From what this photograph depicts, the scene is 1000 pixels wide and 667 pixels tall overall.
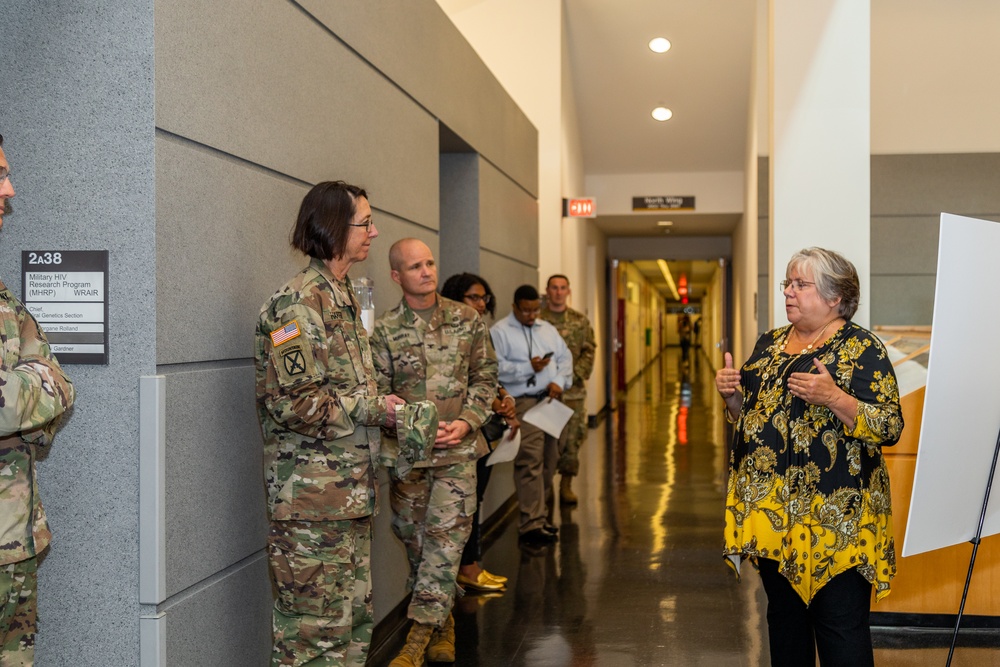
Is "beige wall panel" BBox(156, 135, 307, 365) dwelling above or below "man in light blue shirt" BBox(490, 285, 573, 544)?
above

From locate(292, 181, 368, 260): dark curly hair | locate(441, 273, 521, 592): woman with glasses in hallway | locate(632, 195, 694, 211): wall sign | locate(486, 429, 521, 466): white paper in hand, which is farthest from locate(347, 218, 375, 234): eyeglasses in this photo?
locate(632, 195, 694, 211): wall sign

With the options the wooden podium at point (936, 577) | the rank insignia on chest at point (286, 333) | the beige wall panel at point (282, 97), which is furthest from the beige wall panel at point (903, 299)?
the rank insignia on chest at point (286, 333)

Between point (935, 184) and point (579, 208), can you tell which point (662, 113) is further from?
point (935, 184)

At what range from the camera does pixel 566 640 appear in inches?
155

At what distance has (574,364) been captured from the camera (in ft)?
23.1

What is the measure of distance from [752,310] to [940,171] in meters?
2.30

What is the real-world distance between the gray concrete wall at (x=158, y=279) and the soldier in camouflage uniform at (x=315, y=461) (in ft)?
0.62

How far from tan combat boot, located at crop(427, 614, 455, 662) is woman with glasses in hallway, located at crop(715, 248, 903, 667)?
1.47m

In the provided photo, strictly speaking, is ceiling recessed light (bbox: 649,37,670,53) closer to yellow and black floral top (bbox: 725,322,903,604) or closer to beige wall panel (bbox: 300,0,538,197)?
beige wall panel (bbox: 300,0,538,197)

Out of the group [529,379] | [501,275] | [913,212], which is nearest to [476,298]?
[529,379]

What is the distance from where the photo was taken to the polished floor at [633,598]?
147 inches

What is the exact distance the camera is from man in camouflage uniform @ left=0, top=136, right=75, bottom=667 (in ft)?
5.73

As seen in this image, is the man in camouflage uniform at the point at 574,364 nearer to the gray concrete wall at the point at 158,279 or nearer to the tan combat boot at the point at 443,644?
the tan combat boot at the point at 443,644

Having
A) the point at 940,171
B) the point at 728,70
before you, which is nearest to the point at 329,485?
the point at 940,171
